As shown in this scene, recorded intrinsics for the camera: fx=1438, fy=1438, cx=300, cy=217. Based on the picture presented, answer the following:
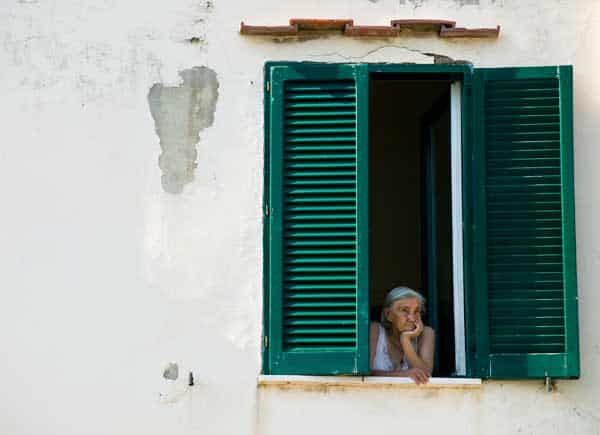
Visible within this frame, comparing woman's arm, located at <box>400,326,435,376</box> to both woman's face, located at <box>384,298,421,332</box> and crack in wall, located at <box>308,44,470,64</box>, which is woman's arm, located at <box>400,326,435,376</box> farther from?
crack in wall, located at <box>308,44,470,64</box>

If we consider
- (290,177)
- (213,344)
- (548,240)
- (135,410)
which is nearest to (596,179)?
(548,240)

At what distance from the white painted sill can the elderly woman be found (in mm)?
78

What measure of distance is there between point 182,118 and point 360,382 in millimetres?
1589

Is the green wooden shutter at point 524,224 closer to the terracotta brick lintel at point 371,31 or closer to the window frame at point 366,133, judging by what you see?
the window frame at point 366,133

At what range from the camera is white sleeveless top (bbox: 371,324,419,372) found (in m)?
7.28

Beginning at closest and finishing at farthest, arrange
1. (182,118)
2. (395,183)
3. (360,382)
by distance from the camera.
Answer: (360,382) < (182,118) < (395,183)

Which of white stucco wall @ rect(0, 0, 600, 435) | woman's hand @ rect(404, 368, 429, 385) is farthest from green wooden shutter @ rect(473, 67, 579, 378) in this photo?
woman's hand @ rect(404, 368, 429, 385)

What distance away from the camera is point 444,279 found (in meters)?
7.54

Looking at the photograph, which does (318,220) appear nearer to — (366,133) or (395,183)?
(366,133)

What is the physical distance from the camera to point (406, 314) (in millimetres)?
7418

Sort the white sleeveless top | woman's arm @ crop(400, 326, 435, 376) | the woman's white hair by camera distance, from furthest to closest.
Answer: the woman's white hair
the white sleeveless top
woman's arm @ crop(400, 326, 435, 376)

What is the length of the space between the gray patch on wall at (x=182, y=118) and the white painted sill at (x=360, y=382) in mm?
1077

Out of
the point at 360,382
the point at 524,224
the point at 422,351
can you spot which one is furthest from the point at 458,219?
the point at 360,382

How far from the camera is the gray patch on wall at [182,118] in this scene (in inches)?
283
